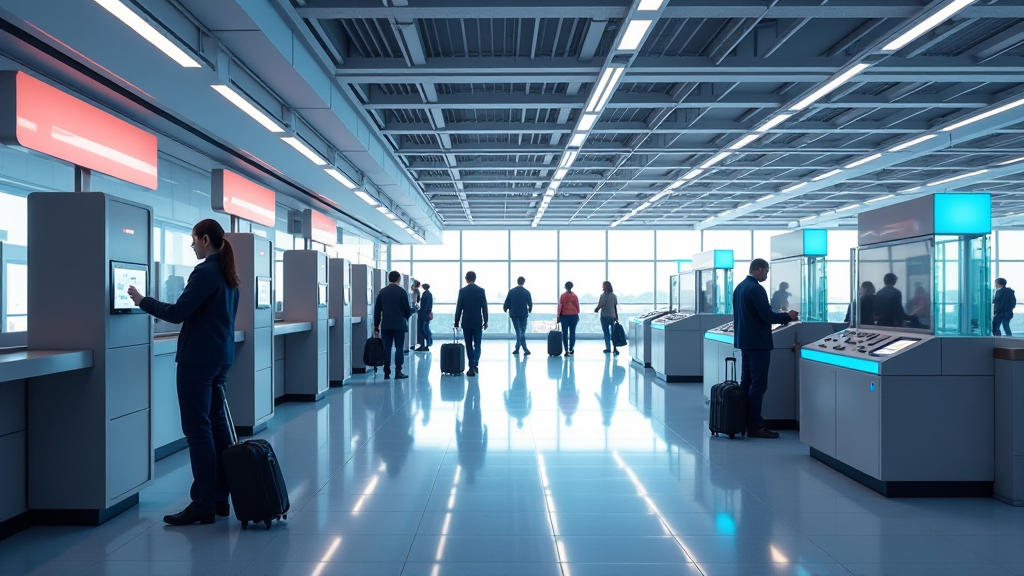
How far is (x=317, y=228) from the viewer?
12555mm

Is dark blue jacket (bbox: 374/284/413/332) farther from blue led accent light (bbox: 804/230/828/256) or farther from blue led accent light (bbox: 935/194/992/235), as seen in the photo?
blue led accent light (bbox: 935/194/992/235)

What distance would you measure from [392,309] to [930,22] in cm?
761

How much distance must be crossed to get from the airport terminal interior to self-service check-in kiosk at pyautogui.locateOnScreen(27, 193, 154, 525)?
0.7 inches

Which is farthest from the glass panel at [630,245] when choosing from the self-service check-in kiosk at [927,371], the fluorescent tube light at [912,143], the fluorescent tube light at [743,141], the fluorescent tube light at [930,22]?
the self-service check-in kiosk at [927,371]

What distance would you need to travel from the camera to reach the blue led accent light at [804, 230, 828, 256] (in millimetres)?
7066

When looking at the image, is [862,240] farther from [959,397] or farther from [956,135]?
[956,135]

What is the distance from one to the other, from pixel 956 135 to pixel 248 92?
29.3 ft

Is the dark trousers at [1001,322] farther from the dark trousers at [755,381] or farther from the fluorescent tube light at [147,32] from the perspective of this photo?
the fluorescent tube light at [147,32]

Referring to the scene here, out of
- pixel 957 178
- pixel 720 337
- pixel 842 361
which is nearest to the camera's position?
pixel 842 361

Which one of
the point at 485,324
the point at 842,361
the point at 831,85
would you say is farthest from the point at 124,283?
the point at 485,324

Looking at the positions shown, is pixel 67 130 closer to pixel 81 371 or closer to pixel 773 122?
pixel 81 371

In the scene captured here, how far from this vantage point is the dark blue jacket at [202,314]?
3643mm

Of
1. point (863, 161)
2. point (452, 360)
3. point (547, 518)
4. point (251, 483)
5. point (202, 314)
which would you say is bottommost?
point (547, 518)

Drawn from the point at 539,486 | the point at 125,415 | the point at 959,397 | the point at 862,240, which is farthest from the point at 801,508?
the point at 125,415
